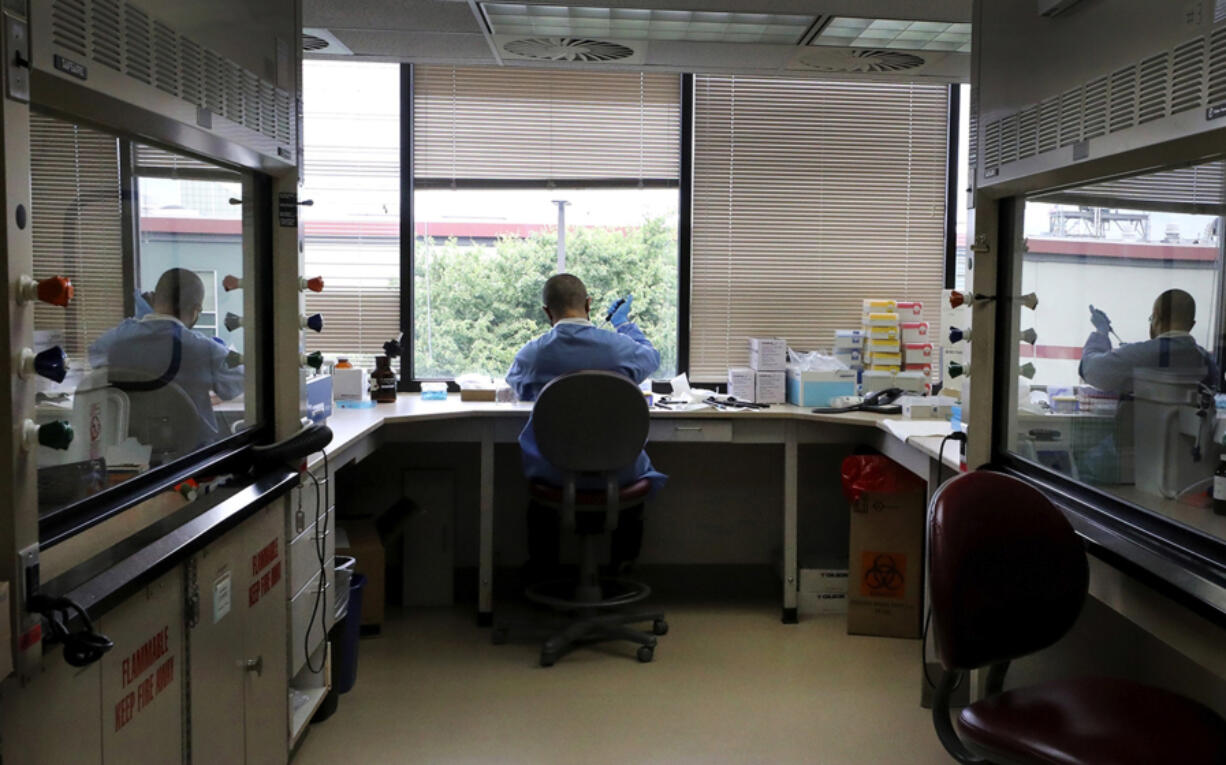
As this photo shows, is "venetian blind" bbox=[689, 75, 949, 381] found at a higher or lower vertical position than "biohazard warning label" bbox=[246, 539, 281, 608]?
higher

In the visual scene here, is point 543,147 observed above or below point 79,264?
above

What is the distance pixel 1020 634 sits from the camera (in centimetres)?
186

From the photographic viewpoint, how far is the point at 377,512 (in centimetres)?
424

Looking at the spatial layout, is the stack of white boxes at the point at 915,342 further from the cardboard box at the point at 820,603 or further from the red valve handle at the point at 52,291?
the red valve handle at the point at 52,291

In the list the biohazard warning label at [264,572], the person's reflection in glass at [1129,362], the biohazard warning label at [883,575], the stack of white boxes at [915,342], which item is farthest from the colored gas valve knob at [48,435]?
the stack of white boxes at [915,342]

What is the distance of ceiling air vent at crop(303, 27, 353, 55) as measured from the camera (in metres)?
3.29

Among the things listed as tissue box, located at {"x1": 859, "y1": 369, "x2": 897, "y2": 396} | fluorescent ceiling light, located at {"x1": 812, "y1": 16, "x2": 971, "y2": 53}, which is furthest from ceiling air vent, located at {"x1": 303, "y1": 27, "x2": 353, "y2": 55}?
tissue box, located at {"x1": 859, "y1": 369, "x2": 897, "y2": 396}

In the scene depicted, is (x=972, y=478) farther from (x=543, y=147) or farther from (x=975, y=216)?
(x=543, y=147)

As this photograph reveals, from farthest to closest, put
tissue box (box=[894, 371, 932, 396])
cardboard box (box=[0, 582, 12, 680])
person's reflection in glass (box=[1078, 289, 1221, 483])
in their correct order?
tissue box (box=[894, 371, 932, 396]) → person's reflection in glass (box=[1078, 289, 1221, 483]) → cardboard box (box=[0, 582, 12, 680])

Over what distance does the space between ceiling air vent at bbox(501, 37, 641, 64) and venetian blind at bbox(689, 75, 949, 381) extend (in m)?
0.86

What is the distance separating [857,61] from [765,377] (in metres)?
1.25

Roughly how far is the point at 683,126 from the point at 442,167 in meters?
1.04

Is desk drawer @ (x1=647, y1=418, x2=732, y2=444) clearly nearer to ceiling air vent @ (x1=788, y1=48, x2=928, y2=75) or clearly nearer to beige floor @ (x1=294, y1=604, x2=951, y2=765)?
beige floor @ (x1=294, y1=604, x2=951, y2=765)

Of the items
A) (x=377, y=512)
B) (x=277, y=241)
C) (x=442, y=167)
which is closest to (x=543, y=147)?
(x=442, y=167)
